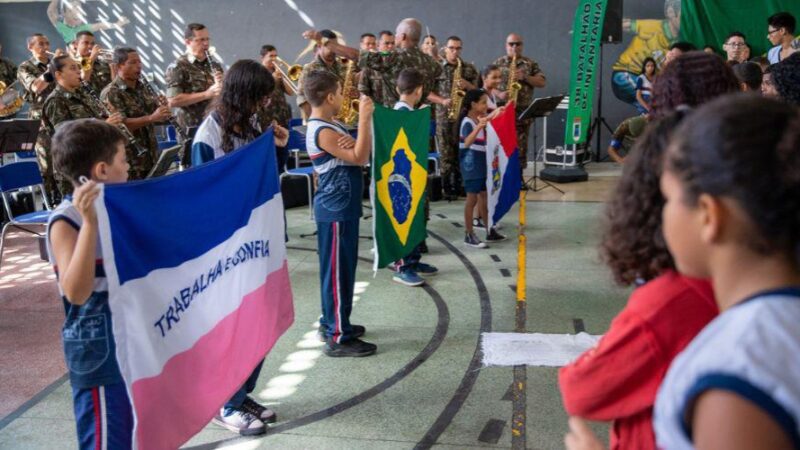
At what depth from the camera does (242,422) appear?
124 inches

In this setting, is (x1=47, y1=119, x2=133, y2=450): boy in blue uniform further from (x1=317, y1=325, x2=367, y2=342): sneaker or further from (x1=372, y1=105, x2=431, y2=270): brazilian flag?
(x1=372, y1=105, x2=431, y2=270): brazilian flag

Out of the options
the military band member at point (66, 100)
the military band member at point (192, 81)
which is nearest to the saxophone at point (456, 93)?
the military band member at point (192, 81)

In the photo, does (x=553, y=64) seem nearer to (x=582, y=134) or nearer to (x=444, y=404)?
(x=582, y=134)

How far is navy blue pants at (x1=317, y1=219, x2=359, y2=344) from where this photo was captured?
12.9 feet

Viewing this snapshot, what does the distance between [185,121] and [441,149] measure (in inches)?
134

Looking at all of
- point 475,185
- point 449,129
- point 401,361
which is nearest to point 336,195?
point 401,361

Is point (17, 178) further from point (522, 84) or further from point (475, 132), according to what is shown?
point (522, 84)

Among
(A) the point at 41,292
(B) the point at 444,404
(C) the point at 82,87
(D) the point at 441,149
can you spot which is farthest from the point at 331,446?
(D) the point at 441,149

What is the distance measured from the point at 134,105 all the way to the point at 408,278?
124 inches

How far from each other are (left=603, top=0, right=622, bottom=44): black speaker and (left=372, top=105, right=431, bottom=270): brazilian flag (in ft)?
21.3

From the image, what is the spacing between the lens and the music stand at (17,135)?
675 cm

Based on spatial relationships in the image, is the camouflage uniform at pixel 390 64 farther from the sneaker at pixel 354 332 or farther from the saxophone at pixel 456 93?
the sneaker at pixel 354 332

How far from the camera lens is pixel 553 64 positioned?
12.3m

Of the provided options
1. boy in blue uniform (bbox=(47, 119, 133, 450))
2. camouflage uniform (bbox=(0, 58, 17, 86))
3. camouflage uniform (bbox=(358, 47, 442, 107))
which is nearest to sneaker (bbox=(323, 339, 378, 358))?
boy in blue uniform (bbox=(47, 119, 133, 450))
